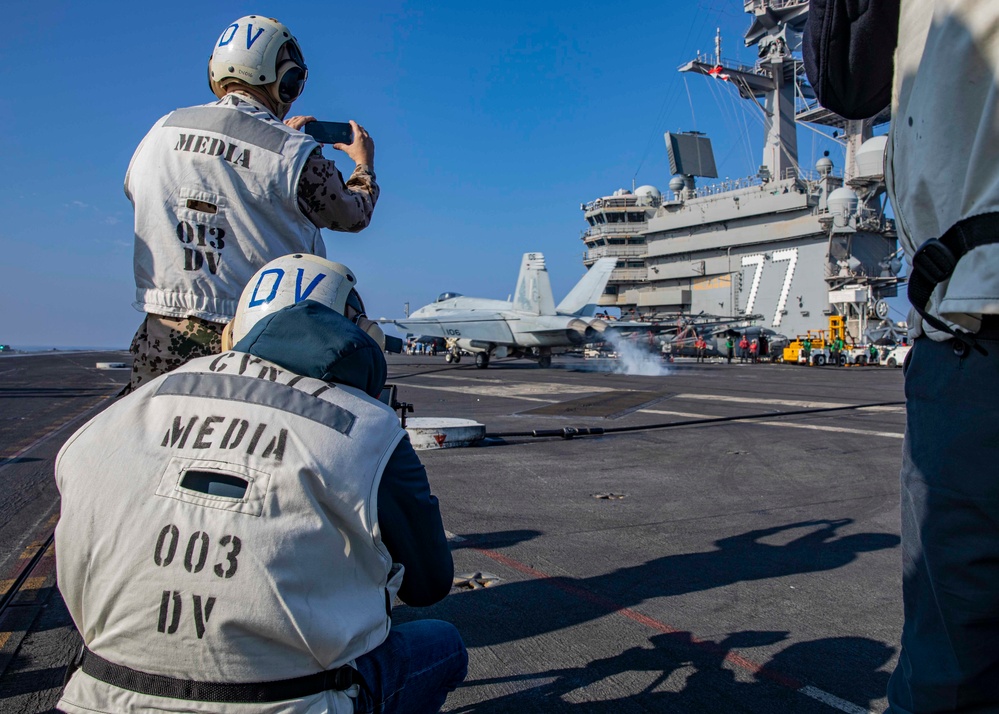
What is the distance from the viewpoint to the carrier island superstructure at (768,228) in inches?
1736

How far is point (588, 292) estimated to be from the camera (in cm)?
3164

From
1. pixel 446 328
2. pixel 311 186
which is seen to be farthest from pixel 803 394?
pixel 446 328

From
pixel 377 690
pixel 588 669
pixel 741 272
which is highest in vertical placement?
pixel 741 272

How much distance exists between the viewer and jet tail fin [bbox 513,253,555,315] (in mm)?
30406

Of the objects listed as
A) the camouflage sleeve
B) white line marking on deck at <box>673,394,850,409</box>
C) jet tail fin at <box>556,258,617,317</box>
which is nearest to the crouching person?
the camouflage sleeve

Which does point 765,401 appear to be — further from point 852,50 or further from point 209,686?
point 209,686

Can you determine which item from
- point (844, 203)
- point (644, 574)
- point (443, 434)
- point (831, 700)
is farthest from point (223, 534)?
point (844, 203)

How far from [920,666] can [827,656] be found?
135cm

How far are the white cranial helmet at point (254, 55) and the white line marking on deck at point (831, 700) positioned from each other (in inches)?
123

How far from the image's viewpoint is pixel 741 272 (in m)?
52.7

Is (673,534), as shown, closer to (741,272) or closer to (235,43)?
(235,43)

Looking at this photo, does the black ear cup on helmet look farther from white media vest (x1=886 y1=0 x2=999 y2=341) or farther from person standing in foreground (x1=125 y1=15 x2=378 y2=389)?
white media vest (x1=886 y1=0 x2=999 y2=341)

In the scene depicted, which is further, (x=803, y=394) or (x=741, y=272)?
(x=741, y=272)

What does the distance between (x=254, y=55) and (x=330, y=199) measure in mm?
671
